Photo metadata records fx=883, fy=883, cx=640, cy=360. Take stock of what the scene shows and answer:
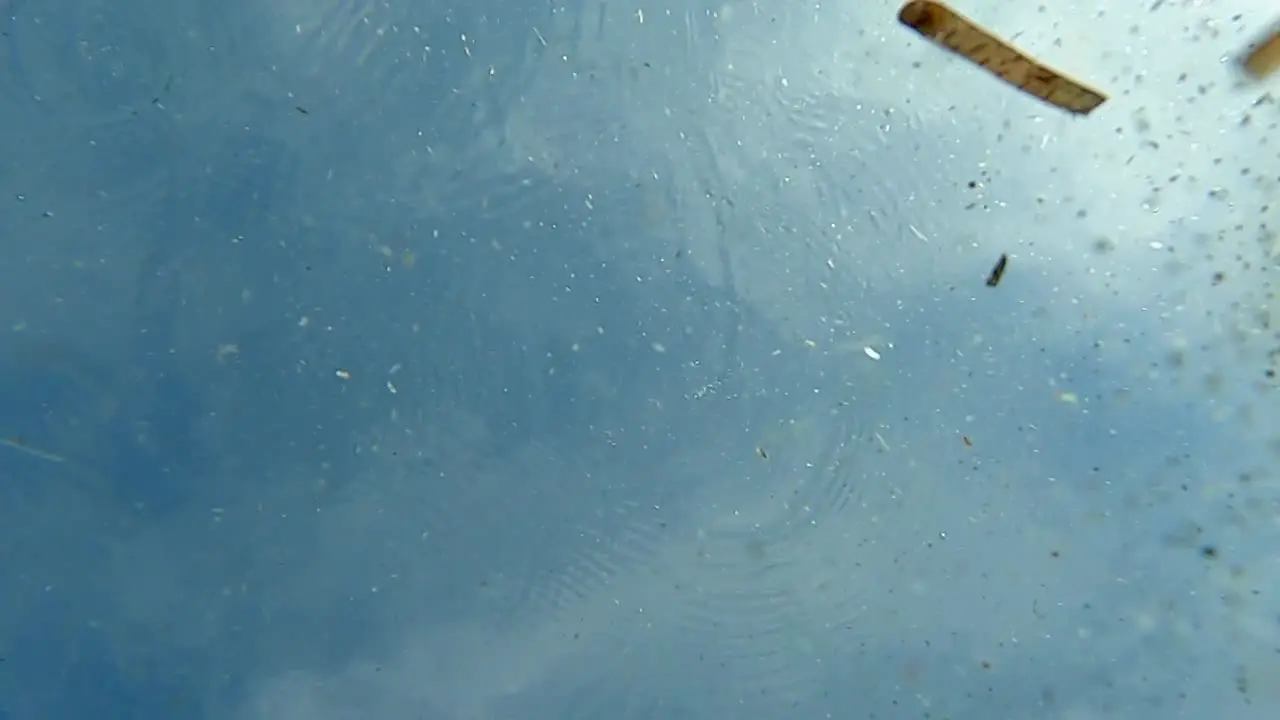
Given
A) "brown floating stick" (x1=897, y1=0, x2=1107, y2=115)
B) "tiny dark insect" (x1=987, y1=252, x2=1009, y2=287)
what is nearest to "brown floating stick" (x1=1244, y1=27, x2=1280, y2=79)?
"brown floating stick" (x1=897, y1=0, x2=1107, y2=115)

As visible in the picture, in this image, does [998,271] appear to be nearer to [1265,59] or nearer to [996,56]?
[996,56]

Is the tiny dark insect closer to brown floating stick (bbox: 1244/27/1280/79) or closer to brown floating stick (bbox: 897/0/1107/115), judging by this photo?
brown floating stick (bbox: 897/0/1107/115)

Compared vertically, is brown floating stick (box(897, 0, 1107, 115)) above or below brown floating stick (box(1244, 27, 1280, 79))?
above

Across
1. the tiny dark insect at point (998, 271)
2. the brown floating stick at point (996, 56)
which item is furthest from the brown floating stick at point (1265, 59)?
the tiny dark insect at point (998, 271)

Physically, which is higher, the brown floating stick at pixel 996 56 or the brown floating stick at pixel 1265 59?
the brown floating stick at pixel 996 56

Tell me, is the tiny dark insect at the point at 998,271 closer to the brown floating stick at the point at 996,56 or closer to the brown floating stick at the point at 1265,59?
the brown floating stick at the point at 996,56

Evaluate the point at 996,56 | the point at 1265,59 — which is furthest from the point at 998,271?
the point at 1265,59
